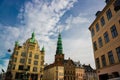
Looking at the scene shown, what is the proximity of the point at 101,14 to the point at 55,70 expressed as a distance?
49990 mm

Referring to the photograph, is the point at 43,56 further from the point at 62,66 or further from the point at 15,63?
the point at 62,66

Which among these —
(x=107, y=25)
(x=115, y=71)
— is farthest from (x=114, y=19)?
(x=115, y=71)

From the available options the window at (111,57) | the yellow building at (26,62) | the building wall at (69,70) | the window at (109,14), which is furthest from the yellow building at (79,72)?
the window at (109,14)

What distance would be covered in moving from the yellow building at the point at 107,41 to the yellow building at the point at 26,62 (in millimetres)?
32808

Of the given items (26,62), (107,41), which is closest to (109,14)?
(107,41)

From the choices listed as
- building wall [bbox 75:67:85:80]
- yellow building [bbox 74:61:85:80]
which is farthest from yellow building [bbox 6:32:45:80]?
yellow building [bbox 74:61:85:80]

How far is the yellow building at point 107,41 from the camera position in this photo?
15531mm

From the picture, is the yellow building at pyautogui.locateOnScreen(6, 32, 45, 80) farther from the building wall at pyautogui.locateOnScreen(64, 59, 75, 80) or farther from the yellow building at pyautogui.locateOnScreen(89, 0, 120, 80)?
the yellow building at pyautogui.locateOnScreen(89, 0, 120, 80)

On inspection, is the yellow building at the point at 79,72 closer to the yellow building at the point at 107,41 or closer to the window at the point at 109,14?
the yellow building at the point at 107,41

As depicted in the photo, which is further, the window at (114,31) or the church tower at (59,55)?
the church tower at (59,55)

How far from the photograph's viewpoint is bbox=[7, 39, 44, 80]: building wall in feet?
152

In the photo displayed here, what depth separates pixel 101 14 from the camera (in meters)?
20.5

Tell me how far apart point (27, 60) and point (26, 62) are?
3.21 ft

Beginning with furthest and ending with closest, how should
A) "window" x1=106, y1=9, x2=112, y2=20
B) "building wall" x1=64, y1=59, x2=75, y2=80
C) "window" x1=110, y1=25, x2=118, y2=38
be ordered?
"building wall" x1=64, y1=59, x2=75, y2=80, "window" x1=106, y1=9, x2=112, y2=20, "window" x1=110, y1=25, x2=118, y2=38
